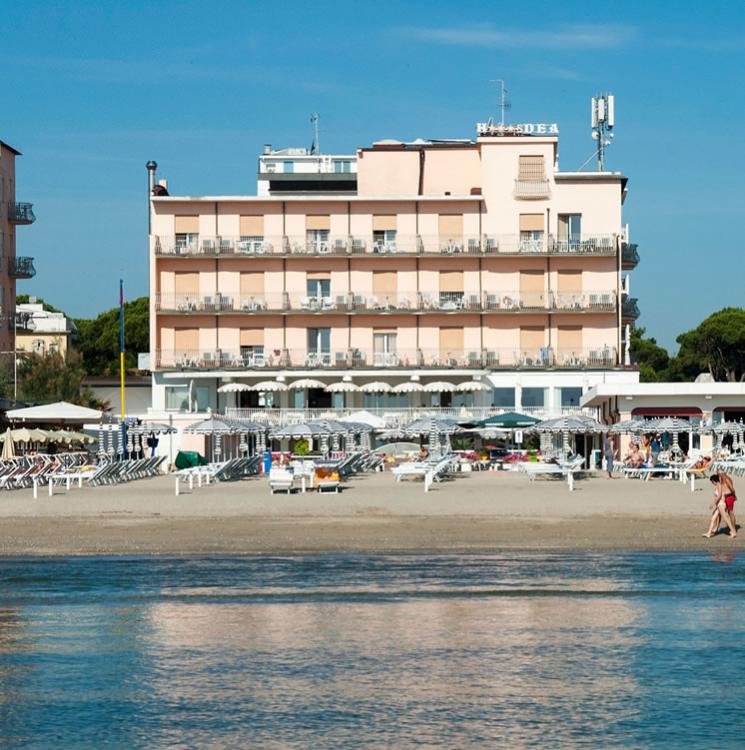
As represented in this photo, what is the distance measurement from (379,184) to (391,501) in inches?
1864

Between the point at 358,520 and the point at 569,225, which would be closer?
the point at 358,520

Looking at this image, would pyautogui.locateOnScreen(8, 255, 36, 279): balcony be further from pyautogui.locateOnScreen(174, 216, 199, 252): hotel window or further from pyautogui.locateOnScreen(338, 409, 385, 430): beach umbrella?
pyautogui.locateOnScreen(338, 409, 385, 430): beach umbrella

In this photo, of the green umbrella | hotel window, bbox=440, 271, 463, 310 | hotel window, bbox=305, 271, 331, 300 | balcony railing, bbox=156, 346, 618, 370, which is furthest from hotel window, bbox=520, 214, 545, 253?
the green umbrella

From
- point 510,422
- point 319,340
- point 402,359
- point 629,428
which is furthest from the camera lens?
point 319,340

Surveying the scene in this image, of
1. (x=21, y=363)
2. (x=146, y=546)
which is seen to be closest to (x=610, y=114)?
(x=21, y=363)

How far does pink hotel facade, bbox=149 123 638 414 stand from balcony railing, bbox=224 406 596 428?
1.64 meters

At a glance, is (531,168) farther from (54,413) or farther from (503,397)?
(54,413)

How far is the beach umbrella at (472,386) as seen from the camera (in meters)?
70.6

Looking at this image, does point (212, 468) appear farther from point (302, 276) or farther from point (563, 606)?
point (302, 276)

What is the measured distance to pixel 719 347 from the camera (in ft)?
321

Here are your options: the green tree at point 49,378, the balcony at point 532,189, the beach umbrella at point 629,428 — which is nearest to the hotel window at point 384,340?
the balcony at point 532,189

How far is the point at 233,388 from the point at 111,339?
99.6 ft

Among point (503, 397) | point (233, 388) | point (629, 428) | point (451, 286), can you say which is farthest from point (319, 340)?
point (629, 428)

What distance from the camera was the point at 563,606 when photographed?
17.5m
